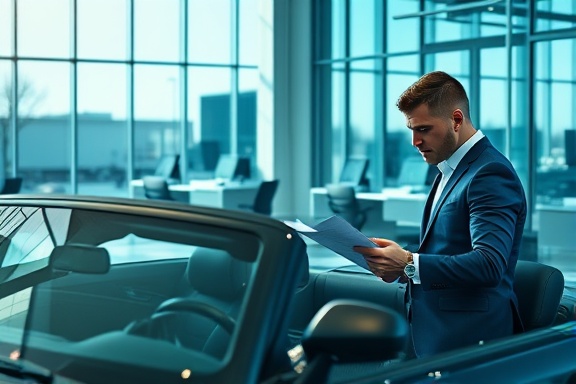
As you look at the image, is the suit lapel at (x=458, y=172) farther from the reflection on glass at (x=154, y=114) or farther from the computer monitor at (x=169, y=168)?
the reflection on glass at (x=154, y=114)

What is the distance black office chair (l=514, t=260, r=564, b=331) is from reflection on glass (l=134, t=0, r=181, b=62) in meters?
13.9

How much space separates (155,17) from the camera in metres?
16.0

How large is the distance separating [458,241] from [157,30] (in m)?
14.3

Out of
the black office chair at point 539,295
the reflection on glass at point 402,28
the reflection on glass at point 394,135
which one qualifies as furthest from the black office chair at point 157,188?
the black office chair at point 539,295

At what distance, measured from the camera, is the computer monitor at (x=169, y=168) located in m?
15.2

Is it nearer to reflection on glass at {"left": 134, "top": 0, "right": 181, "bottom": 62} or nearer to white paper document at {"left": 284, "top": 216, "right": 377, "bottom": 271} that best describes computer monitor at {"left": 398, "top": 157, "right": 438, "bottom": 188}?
reflection on glass at {"left": 134, "top": 0, "right": 181, "bottom": 62}

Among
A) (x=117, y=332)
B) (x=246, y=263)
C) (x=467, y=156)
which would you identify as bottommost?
(x=117, y=332)

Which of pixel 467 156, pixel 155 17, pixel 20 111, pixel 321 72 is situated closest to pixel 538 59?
pixel 321 72

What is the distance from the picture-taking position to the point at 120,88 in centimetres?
1570

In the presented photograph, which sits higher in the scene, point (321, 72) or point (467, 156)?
point (321, 72)

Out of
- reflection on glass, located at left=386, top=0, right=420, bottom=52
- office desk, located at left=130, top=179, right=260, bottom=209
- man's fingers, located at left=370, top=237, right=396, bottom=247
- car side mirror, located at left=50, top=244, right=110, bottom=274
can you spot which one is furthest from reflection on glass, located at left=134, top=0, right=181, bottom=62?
car side mirror, located at left=50, top=244, right=110, bottom=274

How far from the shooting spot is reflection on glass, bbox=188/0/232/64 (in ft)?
54.0

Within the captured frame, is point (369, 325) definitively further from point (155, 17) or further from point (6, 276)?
point (155, 17)

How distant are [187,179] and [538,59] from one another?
23.2 feet
